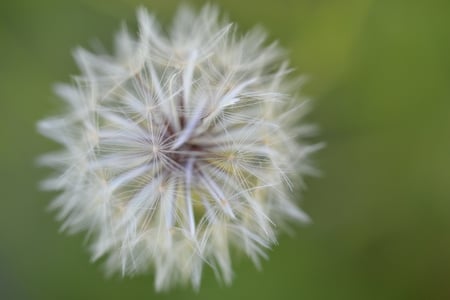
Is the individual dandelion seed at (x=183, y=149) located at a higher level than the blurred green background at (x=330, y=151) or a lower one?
lower

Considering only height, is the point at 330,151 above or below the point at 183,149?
above

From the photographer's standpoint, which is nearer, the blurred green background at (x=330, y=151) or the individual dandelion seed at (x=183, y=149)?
the individual dandelion seed at (x=183, y=149)

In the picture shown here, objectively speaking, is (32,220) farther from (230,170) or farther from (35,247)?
(230,170)

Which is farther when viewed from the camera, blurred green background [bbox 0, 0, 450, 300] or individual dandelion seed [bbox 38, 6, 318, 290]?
blurred green background [bbox 0, 0, 450, 300]

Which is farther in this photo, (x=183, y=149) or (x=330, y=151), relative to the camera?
(x=330, y=151)

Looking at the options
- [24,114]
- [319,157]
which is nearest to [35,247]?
[24,114]
